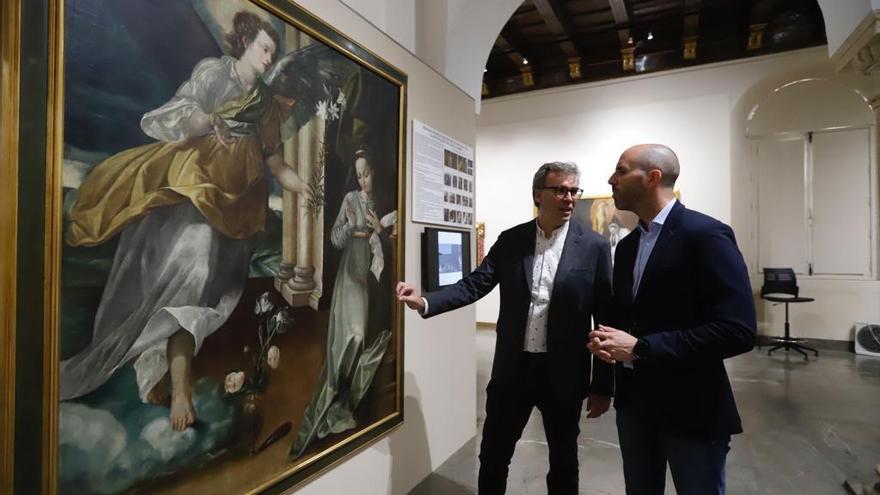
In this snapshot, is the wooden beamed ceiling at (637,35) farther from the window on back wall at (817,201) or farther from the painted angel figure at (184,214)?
the painted angel figure at (184,214)

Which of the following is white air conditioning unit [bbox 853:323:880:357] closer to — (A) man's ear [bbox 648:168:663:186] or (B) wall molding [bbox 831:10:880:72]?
(B) wall molding [bbox 831:10:880:72]

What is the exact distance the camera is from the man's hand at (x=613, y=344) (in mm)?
1614

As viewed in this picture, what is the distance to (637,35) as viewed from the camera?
26.0ft

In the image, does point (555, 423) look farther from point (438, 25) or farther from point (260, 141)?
point (438, 25)

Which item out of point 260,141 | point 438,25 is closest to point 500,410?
point 260,141

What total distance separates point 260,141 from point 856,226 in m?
9.36

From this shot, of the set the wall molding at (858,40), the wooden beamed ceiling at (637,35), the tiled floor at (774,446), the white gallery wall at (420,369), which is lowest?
the tiled floor at (774,446)

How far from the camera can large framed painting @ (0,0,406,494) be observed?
1.22 m

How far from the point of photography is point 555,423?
2199 mm

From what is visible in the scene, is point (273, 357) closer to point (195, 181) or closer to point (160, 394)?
point (160, 394)

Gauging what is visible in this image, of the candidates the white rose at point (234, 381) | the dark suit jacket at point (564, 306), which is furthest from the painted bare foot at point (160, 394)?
the dark suit jacket at point (564, 306)

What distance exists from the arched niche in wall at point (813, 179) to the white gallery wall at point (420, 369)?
22.1 feet

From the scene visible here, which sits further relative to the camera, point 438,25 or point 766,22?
point 766,22

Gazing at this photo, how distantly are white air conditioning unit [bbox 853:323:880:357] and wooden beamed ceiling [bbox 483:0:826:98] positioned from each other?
440 centimetres
